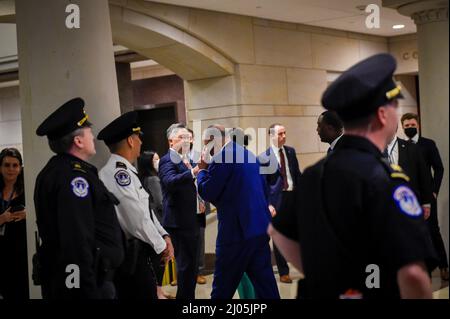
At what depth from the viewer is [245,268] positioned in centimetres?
475

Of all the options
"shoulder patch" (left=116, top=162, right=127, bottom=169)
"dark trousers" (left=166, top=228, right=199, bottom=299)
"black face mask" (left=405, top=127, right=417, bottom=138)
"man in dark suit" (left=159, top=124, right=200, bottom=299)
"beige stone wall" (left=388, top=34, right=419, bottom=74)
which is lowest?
"dark trousers" (left=166, top=228, right=199, bottom=299)

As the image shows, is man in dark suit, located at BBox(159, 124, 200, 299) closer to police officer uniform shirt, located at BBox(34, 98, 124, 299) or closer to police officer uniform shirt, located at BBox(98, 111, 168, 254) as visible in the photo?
police officer uniform shirt, located at BBox(98, 111, 168, 254)

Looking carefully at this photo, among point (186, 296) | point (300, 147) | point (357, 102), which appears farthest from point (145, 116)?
point (357, 102)

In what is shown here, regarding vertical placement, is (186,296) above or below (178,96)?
below

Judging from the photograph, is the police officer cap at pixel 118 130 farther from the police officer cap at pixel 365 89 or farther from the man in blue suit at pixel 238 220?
the police officer cap at pixel 365 89

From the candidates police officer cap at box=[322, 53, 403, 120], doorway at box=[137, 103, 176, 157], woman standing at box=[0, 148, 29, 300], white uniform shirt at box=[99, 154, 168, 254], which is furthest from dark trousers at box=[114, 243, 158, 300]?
doorway at box=[137, 103, 176, 157]

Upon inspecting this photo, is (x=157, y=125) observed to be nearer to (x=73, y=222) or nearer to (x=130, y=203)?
(x=130, y=203)

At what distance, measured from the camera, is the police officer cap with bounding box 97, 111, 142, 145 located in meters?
4.11

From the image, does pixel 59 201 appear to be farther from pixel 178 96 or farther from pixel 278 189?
pixel 178 96

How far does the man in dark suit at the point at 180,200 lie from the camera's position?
582 centimetres

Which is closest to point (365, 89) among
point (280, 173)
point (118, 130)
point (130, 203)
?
point (130, 203)

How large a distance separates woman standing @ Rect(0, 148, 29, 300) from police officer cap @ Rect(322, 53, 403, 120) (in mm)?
3295

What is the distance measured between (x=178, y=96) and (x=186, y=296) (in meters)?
6.52
